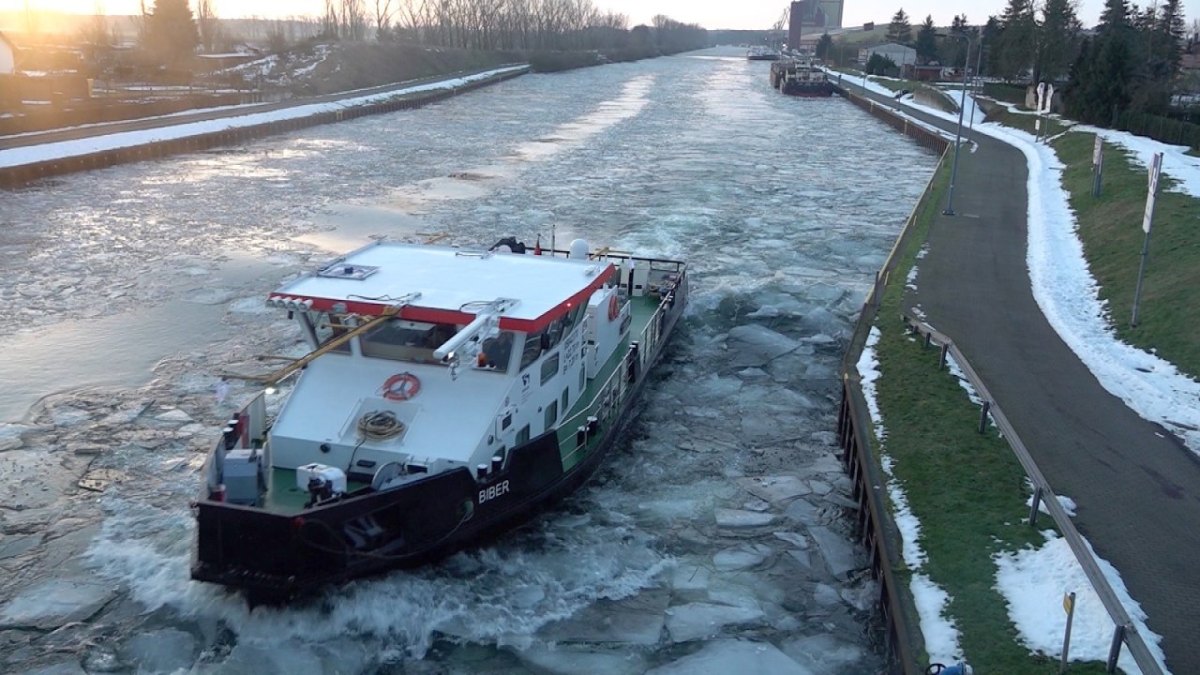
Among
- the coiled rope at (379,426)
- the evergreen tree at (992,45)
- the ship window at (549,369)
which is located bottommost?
the coiled rope at (379,426)

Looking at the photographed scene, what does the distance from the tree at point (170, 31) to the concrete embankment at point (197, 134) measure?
1818cm

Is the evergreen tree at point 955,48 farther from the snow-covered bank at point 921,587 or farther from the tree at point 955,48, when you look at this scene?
the snow-covered bank at point 921,587

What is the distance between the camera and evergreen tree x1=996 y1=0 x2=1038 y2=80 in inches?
2761

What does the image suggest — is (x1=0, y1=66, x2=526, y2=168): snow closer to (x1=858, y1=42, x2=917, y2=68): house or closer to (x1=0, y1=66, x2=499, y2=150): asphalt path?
(x1=0, y1=66, x2=499, y2=150): asphalt path

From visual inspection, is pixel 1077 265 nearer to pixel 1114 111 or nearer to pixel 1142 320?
pixel 1142 320

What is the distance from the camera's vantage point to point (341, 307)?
1174 cm

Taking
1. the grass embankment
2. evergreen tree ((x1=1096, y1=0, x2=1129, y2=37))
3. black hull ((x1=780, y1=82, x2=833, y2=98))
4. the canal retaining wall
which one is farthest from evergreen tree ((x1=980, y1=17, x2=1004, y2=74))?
the grass embankment

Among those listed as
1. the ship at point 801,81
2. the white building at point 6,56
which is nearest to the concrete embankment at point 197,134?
the white building at point 6,56

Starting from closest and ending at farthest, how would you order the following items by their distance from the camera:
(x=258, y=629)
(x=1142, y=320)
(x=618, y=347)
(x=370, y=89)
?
(x=258, y=629) < (x=618, y=347) < (x=1142, y=320) < (x=370, y=89)

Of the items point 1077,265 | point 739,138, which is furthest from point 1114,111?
point 1077,265

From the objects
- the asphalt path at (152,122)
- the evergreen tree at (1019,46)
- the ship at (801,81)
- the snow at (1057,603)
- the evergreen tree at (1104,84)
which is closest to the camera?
the snow at (1057,603)

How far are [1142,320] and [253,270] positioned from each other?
67.5ft

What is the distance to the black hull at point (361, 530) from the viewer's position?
10.1 metres

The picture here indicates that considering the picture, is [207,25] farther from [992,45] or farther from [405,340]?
[405,340]
